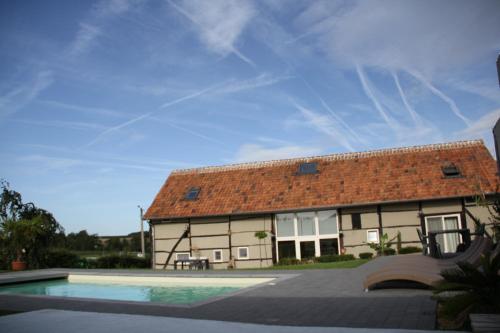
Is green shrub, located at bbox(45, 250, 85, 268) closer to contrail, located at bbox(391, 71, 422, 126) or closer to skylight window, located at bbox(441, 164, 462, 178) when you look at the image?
contrail, located at bbox(391, 71, 422, 126)

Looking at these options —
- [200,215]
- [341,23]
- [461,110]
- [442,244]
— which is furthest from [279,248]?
[341,23]

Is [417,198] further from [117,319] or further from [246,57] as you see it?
[117,319]

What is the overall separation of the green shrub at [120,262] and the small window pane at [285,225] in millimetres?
7369

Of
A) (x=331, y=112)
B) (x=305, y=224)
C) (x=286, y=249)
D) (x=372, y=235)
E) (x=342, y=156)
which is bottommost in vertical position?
(x=286, y=249)

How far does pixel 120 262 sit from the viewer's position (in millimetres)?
22203

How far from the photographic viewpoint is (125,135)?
761 inches

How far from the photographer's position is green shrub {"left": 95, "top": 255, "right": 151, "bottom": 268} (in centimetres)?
2219

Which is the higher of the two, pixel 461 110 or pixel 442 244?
pixel 461 110

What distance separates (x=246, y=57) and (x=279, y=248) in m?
8.90

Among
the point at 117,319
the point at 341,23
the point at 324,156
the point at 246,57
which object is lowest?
the point at 117,319

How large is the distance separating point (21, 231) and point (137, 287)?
923 cm

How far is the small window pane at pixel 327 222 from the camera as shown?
19688mm

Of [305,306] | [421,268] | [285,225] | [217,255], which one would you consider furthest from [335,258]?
[305,306]

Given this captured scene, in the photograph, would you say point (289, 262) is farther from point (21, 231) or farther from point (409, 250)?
point (21, 231)
